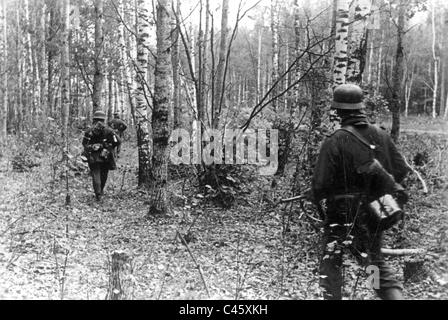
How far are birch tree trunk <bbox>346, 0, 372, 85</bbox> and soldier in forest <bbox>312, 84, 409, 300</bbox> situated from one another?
3908 mm

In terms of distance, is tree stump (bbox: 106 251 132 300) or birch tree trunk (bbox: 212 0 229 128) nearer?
tree stump (bbox: 106 251 132 300)

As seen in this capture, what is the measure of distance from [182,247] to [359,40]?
4569 millimetres

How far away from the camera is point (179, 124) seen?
1391cm

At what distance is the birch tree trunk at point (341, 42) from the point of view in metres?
8.28

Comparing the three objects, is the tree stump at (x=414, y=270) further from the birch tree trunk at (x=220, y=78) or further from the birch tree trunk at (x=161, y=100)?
the birch tree trunk at (x=220, y=78)

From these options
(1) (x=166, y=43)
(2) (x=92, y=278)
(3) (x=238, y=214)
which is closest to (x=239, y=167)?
(3) (x=238, y=214)

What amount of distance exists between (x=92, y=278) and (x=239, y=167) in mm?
4639

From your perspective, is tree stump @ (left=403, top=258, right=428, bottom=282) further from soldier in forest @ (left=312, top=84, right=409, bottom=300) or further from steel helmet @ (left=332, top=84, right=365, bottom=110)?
steel helmet @ (left=332, top=84, right=365, bottom=110)

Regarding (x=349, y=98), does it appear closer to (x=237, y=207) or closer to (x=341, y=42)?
(x=341, y=42)
